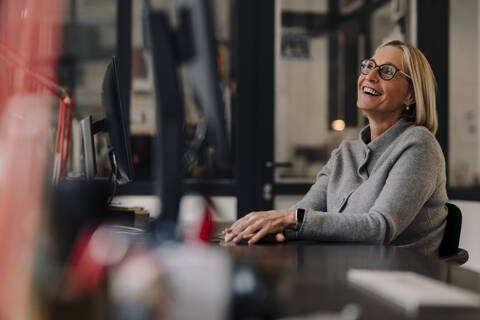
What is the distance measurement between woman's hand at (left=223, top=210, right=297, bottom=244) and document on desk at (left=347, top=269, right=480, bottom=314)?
53cm

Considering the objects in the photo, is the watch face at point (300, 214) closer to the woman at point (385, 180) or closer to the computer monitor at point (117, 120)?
the woman at point (385, 180)

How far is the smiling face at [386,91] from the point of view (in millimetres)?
1709

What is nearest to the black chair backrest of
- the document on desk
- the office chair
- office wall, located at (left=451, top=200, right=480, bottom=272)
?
the office chair

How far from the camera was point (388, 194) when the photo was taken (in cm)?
143

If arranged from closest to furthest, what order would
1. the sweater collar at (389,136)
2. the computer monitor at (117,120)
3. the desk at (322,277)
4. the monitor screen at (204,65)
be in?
the monitor screen at (204,65) < the desk at (322,277) < the computer monitor at (117,120) < the sweater collar at (389,136)

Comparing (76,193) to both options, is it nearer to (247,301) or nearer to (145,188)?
(247,301)

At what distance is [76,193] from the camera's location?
109cm

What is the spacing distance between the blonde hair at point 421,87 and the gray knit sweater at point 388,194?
6cm

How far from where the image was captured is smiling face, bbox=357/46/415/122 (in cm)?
171

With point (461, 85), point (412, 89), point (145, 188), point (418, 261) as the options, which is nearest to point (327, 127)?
point (461, 85)

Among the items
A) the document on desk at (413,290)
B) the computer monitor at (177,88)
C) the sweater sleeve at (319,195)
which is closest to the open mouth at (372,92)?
the sweater sleeve at (319,195)

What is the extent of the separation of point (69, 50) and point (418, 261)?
338 cm

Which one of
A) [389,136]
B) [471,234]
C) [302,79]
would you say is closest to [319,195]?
[389,136]

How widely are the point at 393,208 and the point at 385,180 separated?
142 millimetres
